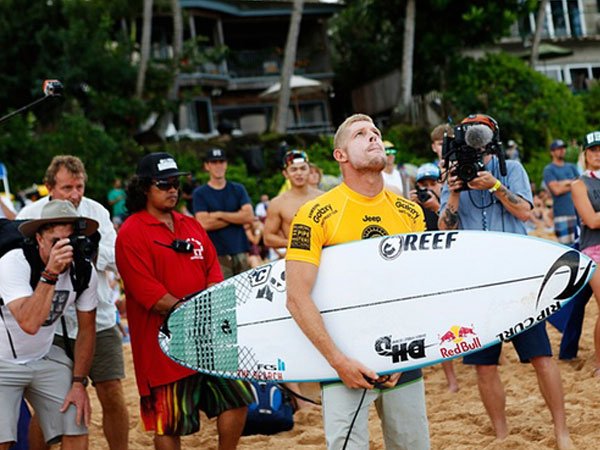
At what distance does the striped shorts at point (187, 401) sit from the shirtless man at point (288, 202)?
81.9 inches

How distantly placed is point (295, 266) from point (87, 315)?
4.49ft

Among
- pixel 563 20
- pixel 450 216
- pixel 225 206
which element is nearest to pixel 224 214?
pixel 225 206

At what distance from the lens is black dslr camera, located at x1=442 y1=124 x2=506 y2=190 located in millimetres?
4512

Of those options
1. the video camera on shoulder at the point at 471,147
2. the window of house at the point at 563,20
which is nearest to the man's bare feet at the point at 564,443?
the video camera on shoulder at the point at 471,147

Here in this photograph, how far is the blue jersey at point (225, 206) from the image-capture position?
273 inches

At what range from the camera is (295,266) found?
3.40 m

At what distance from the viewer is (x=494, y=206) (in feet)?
15.7

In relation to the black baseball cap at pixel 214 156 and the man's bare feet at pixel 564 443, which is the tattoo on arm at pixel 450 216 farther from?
the black baseball cap at pixel 214 156

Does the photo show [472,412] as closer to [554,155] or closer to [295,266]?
[295,266]

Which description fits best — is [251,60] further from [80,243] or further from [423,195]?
[80,243]

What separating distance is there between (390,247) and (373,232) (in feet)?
0.31

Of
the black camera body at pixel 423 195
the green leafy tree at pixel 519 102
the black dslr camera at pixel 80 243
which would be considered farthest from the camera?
the green leafy tree at pixel 519 102

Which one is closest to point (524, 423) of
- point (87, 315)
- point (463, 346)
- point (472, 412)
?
point (472, 412)

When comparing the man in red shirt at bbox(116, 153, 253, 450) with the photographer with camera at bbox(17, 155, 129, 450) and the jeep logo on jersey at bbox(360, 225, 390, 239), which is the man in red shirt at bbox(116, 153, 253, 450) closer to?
the photographer with camera at bbox(17, 155, 129, 450)
